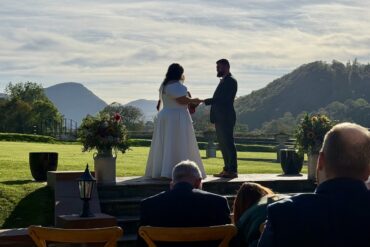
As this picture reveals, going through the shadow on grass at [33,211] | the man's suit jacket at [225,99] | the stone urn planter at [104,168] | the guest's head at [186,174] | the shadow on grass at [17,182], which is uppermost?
the man's suit jacket at [225,99]

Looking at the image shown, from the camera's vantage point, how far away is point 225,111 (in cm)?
1230

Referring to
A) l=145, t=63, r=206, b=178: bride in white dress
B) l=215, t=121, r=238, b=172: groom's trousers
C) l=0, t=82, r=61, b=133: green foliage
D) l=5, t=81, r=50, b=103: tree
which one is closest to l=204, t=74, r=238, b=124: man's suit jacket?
l=215, t=121, r=238, b=172: groom's trousers

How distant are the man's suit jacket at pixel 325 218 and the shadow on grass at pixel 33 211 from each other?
6533 millimetres

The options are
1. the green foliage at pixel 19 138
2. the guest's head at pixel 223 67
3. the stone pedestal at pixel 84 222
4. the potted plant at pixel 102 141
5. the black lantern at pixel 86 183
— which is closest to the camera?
the black lantern at pixel 86 183

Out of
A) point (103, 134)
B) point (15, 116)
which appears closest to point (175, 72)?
point (103, 134)

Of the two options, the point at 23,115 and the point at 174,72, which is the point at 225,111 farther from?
the point at 23,115

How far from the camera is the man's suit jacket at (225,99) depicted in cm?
1220

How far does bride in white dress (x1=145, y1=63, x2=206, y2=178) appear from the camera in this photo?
11750 millimetres

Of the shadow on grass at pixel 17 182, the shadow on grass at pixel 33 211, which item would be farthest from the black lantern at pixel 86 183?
the shadow on grass at pixel 17 182

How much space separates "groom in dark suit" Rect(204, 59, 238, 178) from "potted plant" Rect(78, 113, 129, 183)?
220 centimetres

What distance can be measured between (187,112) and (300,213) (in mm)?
9172

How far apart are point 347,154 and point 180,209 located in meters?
2.20

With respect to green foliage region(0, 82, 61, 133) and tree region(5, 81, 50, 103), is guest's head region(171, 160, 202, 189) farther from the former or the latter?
tree region(5, 81, 50, 103)

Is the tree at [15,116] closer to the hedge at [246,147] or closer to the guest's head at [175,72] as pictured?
the hedge at [246,147]
